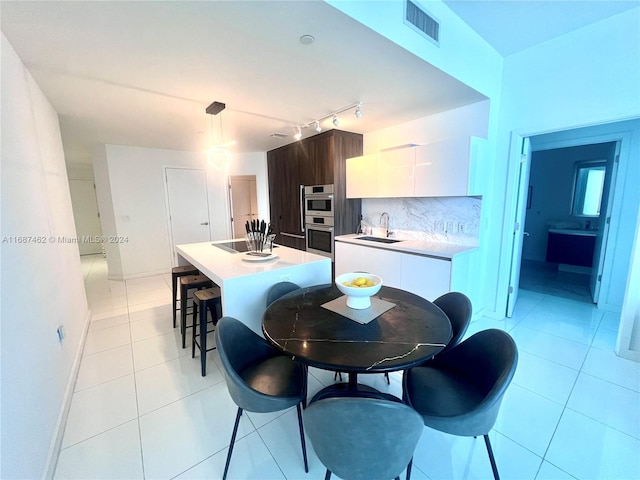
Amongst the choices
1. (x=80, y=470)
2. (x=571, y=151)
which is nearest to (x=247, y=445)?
(x=80, y=470)

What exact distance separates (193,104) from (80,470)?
9.68ft

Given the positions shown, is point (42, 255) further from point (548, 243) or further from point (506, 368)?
point (548, 243)

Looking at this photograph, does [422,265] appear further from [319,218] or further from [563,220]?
[563,220]

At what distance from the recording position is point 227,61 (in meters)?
1.91

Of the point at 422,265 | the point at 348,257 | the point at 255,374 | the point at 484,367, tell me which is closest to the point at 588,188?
the point at 422,265

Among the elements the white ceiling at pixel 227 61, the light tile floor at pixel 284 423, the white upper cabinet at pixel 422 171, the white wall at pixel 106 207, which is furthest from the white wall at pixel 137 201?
the white upper cabinet at pixel 422 171

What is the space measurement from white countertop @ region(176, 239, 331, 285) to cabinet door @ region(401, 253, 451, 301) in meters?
1.04

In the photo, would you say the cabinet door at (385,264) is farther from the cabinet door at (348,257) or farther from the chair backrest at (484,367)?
the chair backrest at (484,367)

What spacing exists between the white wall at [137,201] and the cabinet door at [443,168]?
13.9ft

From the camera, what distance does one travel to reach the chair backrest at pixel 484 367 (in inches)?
42.8

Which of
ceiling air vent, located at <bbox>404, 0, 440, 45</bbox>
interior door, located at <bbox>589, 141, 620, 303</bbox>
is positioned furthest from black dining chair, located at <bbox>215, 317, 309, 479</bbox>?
interior door, located at <bbox>589, 141, 620, 303</bbox>

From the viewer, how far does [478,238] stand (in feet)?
9.75

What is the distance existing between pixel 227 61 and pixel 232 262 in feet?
5.28

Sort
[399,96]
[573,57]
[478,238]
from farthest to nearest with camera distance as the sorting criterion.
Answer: [478,238], [399,96], [573,57]
